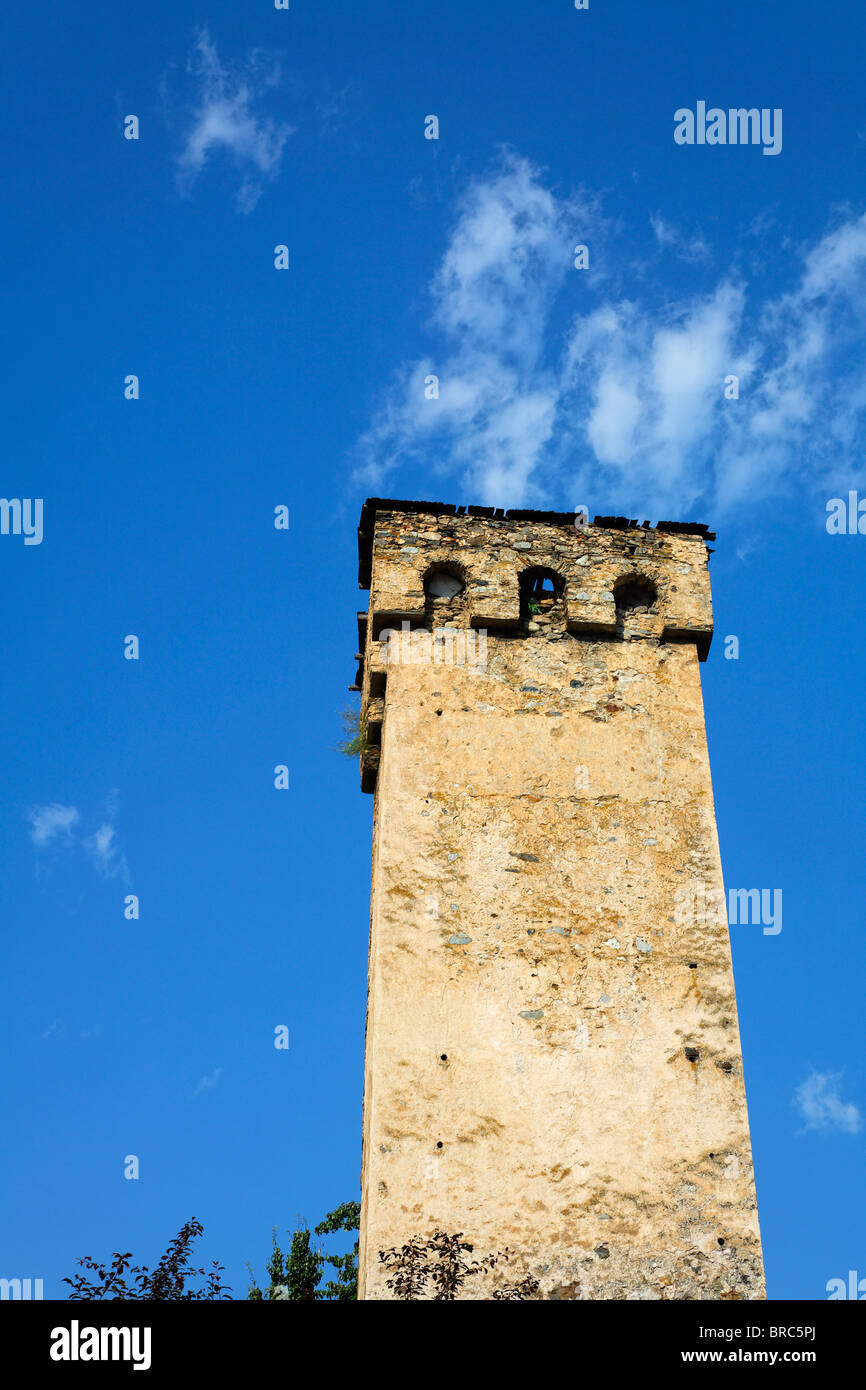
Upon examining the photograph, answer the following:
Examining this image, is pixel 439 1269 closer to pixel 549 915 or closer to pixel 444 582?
pixel 549 915

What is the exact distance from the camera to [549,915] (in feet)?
29.0

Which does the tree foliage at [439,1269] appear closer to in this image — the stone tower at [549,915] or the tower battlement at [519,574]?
the stone tower at [549,915]

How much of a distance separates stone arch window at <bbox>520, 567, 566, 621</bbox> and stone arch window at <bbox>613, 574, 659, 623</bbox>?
449 mm

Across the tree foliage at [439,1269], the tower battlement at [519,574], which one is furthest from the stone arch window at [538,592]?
the tree foliage at [439,1269]

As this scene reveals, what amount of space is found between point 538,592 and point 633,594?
78 cm

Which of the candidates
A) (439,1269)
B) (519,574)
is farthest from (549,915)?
(519,574)

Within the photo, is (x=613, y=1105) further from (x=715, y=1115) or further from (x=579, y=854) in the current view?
(x=579, y=854)

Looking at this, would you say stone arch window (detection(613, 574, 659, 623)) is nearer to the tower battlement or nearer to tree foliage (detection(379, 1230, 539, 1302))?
the tower battlement

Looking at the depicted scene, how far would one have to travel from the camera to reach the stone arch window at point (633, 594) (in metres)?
10.2

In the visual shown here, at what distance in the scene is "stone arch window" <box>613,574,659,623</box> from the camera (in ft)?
33.5

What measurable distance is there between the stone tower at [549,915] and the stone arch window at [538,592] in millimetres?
14
